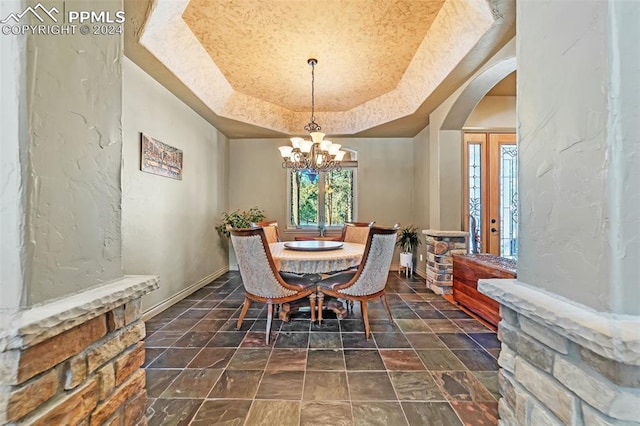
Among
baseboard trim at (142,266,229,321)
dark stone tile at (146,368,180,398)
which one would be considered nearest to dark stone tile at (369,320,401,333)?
dark stone tile at (146,368,180,398)

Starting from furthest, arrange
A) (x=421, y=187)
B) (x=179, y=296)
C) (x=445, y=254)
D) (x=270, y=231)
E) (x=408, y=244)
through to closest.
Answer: (x=421, y=187) → (x=408, y=244) → (x=270, y=231) → (x=445, y=254) → (x=179, y=296)

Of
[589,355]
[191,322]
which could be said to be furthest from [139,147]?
[589,355]

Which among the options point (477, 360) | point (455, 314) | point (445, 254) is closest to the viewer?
point (477, 360)

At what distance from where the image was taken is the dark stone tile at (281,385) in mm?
1735

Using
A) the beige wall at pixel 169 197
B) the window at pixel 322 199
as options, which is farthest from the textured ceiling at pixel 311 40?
the window at pixel 322 199

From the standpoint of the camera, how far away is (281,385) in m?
1.83

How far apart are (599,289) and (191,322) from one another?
312cm

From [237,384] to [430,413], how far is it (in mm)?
1194

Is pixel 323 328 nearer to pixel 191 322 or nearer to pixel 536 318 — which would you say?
pixel 191 322

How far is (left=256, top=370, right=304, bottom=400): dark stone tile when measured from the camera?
5.69ft

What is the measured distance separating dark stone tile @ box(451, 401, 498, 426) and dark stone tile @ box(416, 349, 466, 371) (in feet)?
1.18

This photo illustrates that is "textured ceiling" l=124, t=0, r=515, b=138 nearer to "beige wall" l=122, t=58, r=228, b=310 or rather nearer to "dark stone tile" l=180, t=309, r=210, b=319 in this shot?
"beige wall" l=122, t=58, r=228, b=310

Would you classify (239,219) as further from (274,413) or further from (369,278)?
(274,413)

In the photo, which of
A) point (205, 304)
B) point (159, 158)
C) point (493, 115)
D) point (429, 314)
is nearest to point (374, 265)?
point (429, 314)
